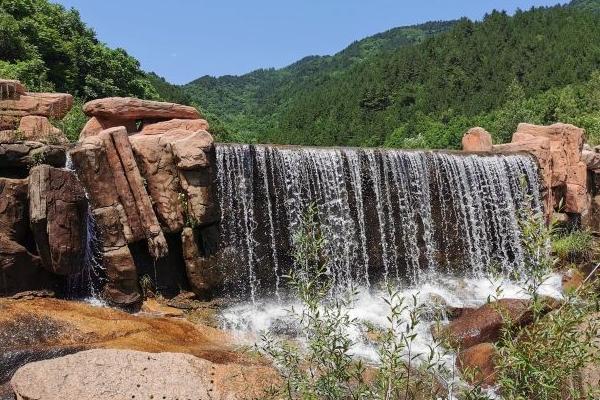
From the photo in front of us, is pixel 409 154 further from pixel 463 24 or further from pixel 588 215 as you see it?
pixel 463 24

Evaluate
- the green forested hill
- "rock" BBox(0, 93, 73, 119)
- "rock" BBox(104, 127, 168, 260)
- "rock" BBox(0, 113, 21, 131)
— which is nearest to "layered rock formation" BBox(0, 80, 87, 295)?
"rock" BBox(104, 127, 168, 260)

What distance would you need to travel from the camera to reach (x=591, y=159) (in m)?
18.7

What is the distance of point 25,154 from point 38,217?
154 cm

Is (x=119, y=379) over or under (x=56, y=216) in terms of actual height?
under

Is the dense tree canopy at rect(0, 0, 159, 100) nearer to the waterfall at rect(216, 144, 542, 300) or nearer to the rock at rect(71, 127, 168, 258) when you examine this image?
the rock at rect(71, 127, 168, 258)

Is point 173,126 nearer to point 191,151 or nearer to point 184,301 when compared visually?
point 191,151

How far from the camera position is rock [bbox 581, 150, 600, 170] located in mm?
18648

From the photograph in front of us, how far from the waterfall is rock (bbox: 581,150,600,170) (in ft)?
6.50

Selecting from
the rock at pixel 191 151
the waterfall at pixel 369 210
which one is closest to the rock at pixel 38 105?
the rock at pixel 191 151

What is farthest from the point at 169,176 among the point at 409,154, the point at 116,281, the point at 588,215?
the point at 588,215

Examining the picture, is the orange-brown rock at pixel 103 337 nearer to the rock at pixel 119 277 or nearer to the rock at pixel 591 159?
the rock at pixel 119 277

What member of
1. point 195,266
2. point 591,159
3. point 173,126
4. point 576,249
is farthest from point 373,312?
point 591,159

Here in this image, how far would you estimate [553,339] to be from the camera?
3.35 metres

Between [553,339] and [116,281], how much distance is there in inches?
382
